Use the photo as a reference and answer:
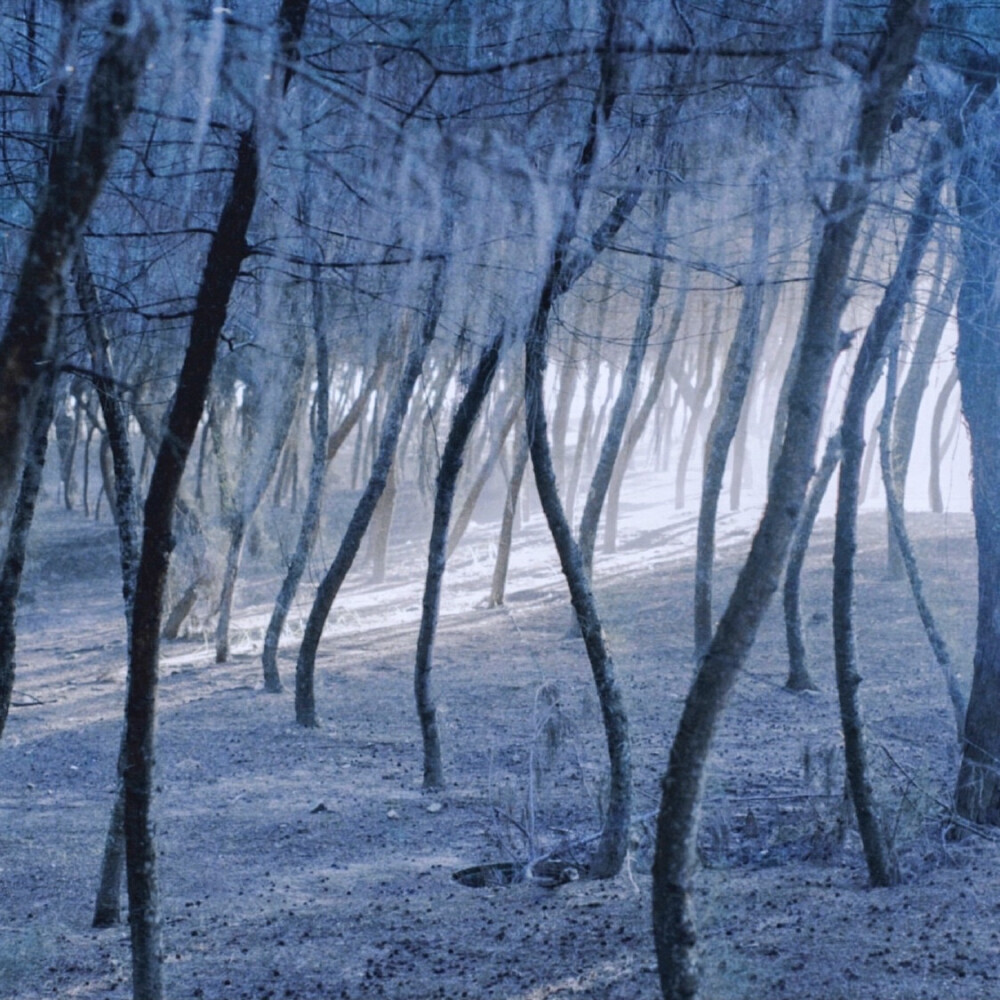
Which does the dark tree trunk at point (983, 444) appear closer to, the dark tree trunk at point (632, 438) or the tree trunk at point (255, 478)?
the tree trunk at point (255, 478)

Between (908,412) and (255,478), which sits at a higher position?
(908,412)

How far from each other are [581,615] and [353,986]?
7.20 ft

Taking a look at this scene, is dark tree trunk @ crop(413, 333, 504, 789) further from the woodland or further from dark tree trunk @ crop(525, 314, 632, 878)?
dark tree trunk @ crop(525, 314, 632, 878)

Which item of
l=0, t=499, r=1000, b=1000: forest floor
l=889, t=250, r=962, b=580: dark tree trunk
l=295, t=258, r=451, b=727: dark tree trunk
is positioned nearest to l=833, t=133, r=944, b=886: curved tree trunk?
l=0, t=499, r=1000, b=1000: forest floor

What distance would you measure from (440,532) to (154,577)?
3.90m

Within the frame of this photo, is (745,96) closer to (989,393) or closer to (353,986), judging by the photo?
(989,393)

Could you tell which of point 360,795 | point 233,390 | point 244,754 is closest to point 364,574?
point 233,390

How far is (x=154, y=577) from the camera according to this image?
403cm

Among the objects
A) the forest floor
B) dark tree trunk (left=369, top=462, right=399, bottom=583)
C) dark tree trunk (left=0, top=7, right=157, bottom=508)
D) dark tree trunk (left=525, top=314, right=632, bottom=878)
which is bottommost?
dark tree trunk (left=369, top=462, right=399, bottom=583)

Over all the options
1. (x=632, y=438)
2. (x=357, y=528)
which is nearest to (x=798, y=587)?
(x=357, y=528)

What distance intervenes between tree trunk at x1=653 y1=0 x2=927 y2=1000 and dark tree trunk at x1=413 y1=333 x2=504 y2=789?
2.81m

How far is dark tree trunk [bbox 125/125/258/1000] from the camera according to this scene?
4.01 meters

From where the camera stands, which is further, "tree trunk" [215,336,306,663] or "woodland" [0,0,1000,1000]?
"tree trunk" [215,336,306,663]

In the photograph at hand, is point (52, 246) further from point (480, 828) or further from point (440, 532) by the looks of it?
point (480, 828)
